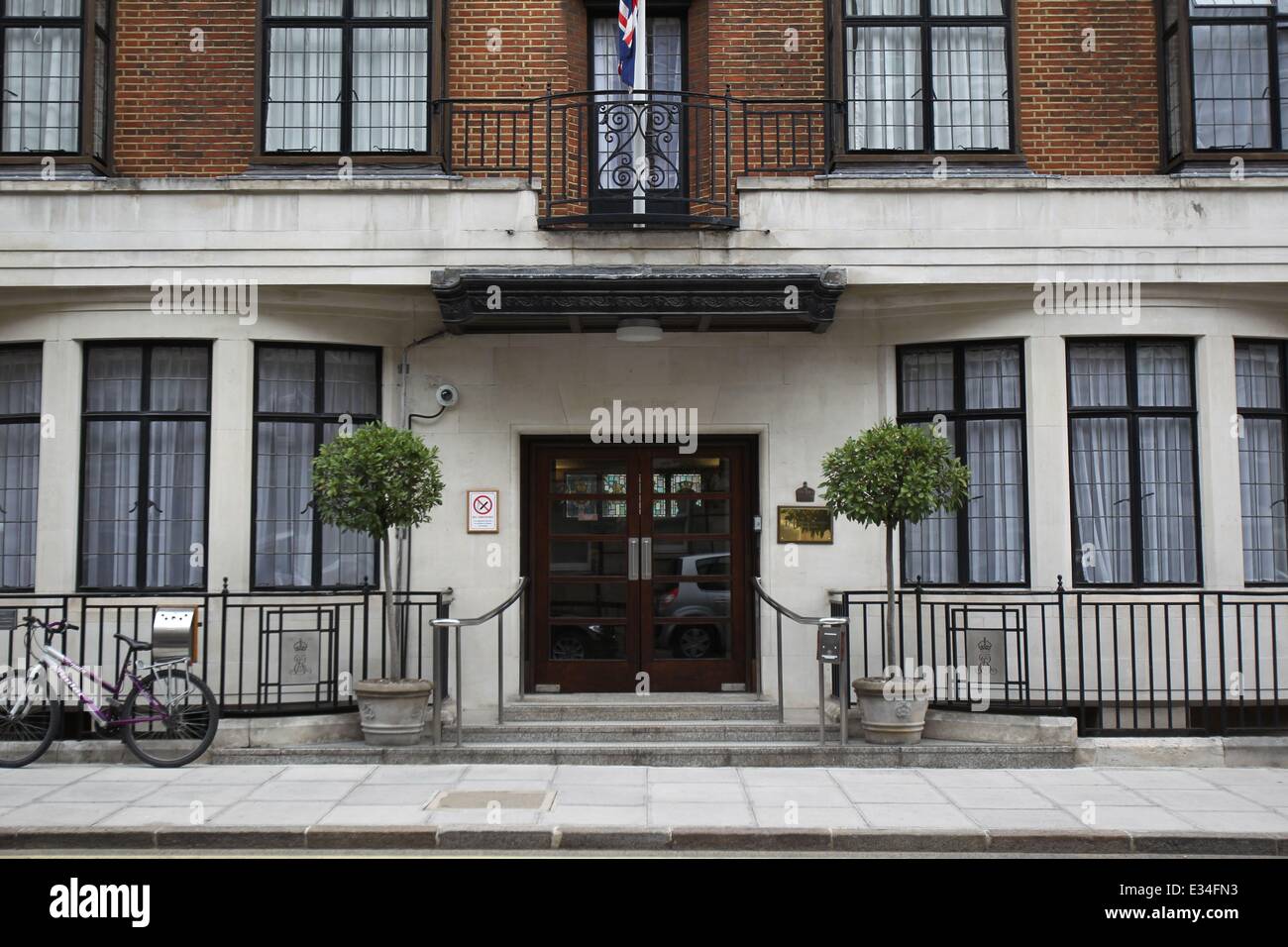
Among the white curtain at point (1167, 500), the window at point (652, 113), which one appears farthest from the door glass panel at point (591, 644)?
the white curtain at point (1167, 500)

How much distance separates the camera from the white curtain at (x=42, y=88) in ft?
35.9

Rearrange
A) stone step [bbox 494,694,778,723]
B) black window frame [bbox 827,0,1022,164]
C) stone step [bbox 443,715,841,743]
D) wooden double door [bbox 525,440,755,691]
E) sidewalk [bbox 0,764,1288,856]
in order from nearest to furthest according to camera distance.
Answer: sidewalk [bbox 0,764,1288,856], stone step [bbox 443,715,841,743], stone step [bbox 494,694,778,723], black window frame [bbox 827,0,1022,164], wooden double door [bbox 525,440,755,691]

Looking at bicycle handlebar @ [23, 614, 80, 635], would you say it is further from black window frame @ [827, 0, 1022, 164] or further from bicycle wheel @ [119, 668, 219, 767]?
black window frame @ [827, 0, 1022, 164]

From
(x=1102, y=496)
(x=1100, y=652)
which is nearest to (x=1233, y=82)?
(x=1102, y=496)


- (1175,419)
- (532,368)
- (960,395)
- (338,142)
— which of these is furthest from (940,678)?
(338,142)

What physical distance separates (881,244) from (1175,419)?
3232 millimetres

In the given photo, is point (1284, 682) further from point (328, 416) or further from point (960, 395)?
point (328, 416)

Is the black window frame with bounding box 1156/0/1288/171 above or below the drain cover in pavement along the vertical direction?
above

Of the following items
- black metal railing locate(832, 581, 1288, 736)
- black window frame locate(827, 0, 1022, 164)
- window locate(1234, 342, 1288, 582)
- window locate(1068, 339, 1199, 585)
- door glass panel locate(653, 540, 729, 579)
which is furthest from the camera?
door glass panel locate(653, 540, 729, 579)

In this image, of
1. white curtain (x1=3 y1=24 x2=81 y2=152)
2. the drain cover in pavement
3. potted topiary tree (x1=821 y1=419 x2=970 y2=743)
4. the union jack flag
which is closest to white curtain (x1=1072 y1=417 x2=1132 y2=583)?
potted topiary tree (x1=821 y1=419 x2=970 y2=743)

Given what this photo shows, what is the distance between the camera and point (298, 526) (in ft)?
35.4

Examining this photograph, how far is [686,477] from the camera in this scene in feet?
37.2

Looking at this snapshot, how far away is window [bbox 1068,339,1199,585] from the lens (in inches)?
419

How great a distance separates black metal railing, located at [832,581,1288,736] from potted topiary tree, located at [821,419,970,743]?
378 millimetres
